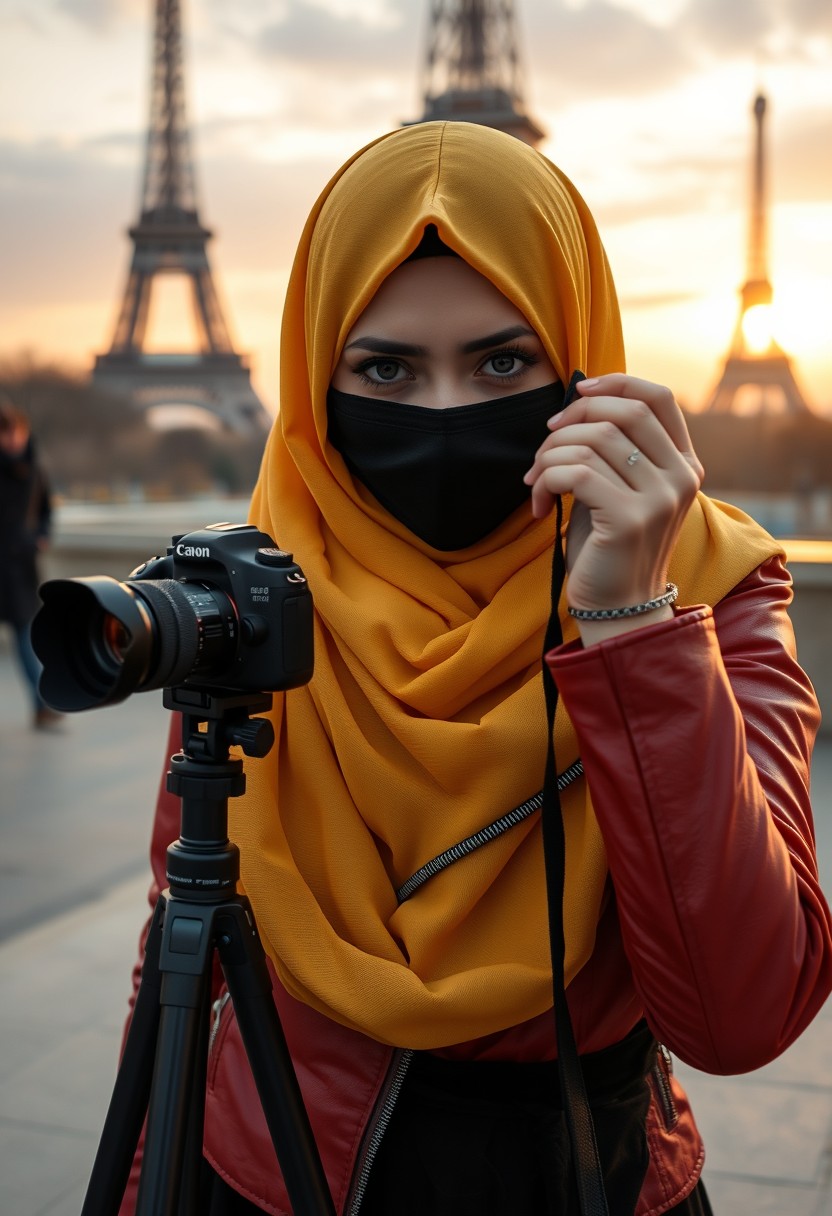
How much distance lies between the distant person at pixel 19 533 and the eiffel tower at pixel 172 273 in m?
32.5

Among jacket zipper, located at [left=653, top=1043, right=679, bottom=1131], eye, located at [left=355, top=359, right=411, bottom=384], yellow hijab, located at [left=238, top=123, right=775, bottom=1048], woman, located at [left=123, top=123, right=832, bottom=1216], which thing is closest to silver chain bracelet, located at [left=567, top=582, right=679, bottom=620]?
woman, located at [left=123, top=123, right=832, bottom=1216]

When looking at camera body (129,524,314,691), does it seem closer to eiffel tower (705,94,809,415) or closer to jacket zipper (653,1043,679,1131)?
jacket zipper (653,1043,679,1131)

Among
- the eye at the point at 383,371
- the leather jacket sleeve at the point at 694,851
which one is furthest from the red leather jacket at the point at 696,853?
the eye at the point at 383,371

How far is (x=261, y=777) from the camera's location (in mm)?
1397

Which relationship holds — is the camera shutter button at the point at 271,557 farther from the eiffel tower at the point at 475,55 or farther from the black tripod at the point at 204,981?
the eiffel tower at the point at 475,55

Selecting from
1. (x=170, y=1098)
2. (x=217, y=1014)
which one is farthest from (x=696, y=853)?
(x=217, y=1014)

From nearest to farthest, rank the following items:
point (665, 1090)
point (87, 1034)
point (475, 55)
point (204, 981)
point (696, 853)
A: point (696, 853) → point (204, 981) → point (665, 1090) → point (87, 1034) → point (475, 55)

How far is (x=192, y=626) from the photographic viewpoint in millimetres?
1140

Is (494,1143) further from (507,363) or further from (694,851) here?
(507,363)

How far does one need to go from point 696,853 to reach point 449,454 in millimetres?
577

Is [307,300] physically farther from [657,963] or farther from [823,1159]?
[823,1159]

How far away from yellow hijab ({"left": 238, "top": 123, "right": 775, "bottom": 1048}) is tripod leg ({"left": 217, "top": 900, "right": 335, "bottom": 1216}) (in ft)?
0.28

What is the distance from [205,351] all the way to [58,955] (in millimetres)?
37011

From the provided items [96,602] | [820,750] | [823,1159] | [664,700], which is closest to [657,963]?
[664,700]
